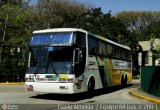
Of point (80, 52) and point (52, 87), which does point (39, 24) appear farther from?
point (52, 87)

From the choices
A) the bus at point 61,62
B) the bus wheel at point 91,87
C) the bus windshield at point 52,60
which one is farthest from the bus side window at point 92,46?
the bus windshield at point 52,60

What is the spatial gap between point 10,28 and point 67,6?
17.4 metres

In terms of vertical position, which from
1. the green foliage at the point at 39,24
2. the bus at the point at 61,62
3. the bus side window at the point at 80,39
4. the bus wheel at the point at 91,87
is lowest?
the bus wheel at the point at 91,87

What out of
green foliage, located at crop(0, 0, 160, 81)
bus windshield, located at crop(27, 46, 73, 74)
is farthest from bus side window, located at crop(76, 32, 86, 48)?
green foliage, located at crop(0, 0, 160, 81)

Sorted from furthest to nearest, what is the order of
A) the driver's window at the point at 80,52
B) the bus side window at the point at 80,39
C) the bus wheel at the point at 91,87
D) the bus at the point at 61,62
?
the bus wheel at the point at 91,87 < the bus side window at the point at 80,39 < the driver's window at the point at 80,52 < the bus at the point at 61,62

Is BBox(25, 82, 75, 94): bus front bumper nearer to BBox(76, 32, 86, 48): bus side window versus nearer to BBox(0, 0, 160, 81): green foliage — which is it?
BBox(76, 32, 86, 48): bus side window

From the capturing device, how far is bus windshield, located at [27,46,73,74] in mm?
19359

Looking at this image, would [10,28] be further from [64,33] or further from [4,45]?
[64,33]

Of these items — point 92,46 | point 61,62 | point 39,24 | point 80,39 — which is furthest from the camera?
point 39,24

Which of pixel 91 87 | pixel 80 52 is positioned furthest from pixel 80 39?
pixel 91 87

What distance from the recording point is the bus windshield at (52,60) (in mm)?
19359

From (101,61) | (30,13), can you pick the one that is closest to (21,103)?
(101,61)

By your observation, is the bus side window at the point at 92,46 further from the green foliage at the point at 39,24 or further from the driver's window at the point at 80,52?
the green foliage at the point at 39,24

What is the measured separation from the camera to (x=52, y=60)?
1955 cm
